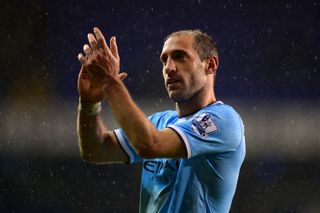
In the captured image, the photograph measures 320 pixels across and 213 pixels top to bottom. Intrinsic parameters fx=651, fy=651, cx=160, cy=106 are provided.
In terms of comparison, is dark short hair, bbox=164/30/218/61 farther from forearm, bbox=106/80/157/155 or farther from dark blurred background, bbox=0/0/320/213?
dark blurred background, bbox=0/0/320/213

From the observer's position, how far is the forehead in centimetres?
214

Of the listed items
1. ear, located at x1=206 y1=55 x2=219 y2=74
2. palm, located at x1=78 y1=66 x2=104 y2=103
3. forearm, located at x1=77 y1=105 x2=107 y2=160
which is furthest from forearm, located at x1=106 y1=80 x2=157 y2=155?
ear, located at x1=206 y1=55 x2=219 y2=74

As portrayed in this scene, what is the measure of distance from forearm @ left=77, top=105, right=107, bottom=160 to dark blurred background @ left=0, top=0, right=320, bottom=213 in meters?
1.98

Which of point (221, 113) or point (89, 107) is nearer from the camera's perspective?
point (221, 113)

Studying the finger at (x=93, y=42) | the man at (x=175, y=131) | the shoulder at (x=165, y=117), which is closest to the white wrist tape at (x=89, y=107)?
the man at (x=175, y=131)

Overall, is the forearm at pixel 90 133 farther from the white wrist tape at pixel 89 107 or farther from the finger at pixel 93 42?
the finger at pixel 93 42

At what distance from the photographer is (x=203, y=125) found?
196cm

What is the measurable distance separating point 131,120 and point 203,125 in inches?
11.1

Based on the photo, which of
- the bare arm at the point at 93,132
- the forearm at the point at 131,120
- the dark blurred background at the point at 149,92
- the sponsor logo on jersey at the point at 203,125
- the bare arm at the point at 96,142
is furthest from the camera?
the dark blurred background at the point at 149,92

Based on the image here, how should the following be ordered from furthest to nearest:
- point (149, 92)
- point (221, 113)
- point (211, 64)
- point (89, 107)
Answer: point (149, 92), point (211, 64), point (89, 107), point (221, 113)

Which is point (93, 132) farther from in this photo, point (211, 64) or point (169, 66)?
point (211, 64)

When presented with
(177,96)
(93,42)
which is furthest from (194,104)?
(93,42)

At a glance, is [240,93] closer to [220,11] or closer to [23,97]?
[220,11]

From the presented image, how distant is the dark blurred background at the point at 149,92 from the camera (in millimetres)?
4215
